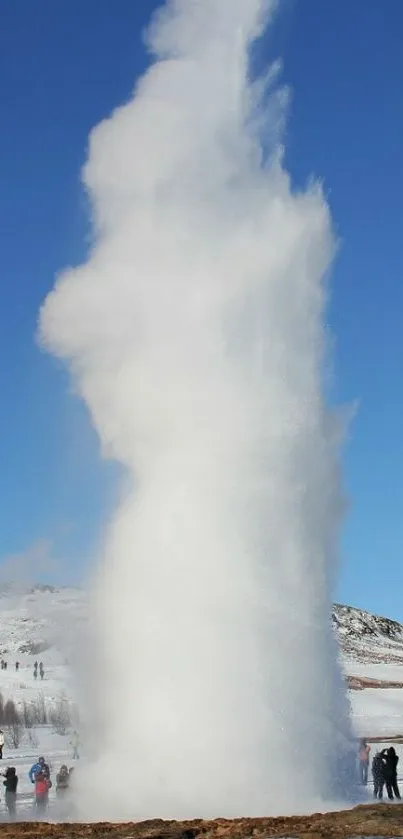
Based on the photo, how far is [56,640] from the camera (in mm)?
23938

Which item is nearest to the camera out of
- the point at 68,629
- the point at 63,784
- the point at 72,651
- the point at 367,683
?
the point at 72,651

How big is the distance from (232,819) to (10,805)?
626 cm

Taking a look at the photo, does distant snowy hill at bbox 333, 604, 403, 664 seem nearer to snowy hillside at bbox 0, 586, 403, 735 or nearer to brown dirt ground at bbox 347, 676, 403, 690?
snowy hillside at bbox 0, 586, 403, 735

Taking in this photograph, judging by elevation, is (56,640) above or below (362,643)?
below

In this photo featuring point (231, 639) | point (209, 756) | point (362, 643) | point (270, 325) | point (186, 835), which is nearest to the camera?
point (186, 835)

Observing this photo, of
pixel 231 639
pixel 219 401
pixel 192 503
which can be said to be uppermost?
pixel 219 401

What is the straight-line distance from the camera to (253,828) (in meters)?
14.7

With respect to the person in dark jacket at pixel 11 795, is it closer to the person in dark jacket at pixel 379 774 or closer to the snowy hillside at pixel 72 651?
the snowy hillside at pixel 72 651

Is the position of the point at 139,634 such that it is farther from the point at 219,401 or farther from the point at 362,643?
the point at 362,643

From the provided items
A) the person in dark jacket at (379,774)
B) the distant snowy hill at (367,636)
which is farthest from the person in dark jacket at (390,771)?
the distant snowy hill at (367,636)

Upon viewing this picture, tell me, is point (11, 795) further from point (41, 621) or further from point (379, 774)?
point (41, 621)

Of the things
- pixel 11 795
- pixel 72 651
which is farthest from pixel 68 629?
pixel 11 795

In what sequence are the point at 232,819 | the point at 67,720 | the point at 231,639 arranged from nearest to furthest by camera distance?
the point at 232,819 → the point at 231,639 → the point at 67,720

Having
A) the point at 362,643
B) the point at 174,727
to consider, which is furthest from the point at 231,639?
the point at 362,643
